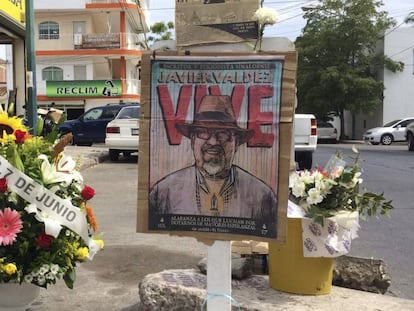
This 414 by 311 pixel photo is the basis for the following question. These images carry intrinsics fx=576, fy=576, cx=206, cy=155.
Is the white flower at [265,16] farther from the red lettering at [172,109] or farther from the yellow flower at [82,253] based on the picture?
the yellow flower at [82,253]

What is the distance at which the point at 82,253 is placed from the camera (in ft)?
12.4

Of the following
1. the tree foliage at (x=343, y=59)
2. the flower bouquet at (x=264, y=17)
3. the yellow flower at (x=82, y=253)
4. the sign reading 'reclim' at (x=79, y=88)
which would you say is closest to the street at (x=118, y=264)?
the yellow flower at (x=82, y=253)

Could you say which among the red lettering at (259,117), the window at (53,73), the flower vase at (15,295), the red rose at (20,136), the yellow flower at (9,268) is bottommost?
the flower vase at (15,295)

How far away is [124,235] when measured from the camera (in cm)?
704

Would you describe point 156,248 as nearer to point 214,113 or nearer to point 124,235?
point 124,235

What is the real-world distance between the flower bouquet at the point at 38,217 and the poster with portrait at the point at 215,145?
71 cm

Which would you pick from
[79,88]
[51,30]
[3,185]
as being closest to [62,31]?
[51,30]

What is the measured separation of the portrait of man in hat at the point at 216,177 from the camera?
3082mm

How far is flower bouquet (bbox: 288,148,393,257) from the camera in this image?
397 cm

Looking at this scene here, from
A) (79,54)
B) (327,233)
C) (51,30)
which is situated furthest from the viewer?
(51,30)

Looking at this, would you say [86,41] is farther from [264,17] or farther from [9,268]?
[264,17]

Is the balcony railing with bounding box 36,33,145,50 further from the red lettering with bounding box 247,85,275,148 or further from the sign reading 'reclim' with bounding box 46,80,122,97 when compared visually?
the red lettering with bounding box 247,85,275,148

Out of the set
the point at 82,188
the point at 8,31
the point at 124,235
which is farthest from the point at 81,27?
the point at 82,188

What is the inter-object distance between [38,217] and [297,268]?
1.81 metres
